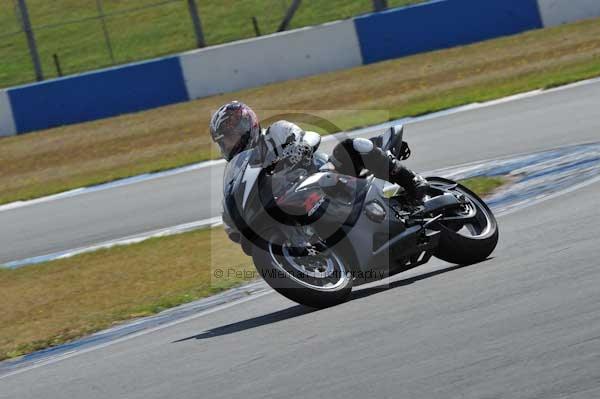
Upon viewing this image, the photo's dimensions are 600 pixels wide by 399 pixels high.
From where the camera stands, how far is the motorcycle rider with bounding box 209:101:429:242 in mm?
6629

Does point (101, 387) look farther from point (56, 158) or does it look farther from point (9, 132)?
point (9, 132)

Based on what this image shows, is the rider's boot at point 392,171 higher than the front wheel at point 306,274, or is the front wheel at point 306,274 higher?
the rider's boot at point 392,171

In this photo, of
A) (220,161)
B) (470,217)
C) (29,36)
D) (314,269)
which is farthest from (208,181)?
(29,36)

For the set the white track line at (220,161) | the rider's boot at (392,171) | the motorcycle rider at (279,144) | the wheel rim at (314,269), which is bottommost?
the white track line at (220,161)

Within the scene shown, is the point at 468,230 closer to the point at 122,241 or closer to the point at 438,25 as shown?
the point at 122,241

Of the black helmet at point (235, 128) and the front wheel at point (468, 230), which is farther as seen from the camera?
the front wheel at point (468, 230)

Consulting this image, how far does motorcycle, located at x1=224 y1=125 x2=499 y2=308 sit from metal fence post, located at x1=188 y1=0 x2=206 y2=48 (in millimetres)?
14495

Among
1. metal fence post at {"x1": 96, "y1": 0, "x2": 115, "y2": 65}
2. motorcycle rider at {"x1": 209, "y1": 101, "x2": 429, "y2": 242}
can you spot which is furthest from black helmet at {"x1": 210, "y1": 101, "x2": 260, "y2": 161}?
metal fence post at {"x1": 96, "y1": 0, "x2": 115, "y2": 65}

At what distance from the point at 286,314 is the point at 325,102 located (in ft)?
38.7

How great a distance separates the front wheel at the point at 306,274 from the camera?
6.32 meters

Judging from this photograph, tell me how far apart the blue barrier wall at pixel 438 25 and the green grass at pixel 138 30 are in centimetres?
96

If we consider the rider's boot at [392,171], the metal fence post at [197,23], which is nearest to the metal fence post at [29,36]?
the metal fence post at [197,23]

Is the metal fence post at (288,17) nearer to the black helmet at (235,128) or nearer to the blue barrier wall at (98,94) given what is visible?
the blue barrier wall at (98,94)

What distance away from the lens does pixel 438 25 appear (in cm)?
2041
